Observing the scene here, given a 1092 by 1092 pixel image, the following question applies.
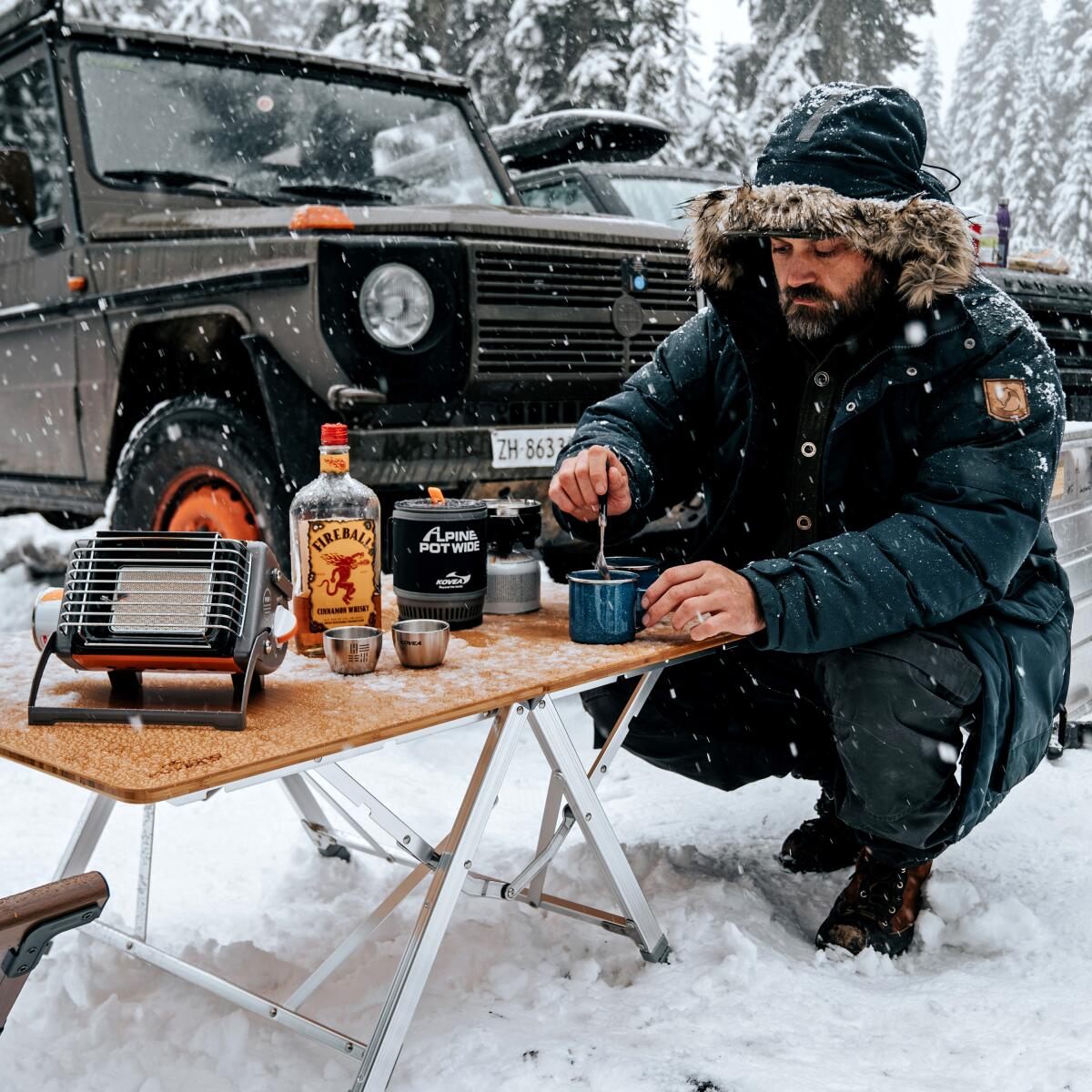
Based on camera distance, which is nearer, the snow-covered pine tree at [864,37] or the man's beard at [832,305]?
the man's beard at [832,305]

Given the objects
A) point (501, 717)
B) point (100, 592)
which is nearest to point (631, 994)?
point (501, 717)

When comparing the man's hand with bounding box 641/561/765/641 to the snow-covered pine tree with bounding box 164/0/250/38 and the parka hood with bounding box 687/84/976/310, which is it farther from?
the snow-covered pine tree with bounding box 164/0/250/38

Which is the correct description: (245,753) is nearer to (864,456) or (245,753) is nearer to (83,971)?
(83,971)

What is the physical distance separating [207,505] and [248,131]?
152 cm

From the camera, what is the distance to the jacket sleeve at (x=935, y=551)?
83.7 inches

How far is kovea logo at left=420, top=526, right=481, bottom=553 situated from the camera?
7.10 ft

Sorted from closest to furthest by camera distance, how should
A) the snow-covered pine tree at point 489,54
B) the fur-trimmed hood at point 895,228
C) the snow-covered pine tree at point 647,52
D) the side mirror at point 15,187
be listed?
1. the fur-trimmed hood at point 895,228
2. the side mirror at point 15,187
3. the snow-covered pine tree at point 647,52
4. the snow-covered pine tree at point 489,54

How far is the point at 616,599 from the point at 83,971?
121 cm

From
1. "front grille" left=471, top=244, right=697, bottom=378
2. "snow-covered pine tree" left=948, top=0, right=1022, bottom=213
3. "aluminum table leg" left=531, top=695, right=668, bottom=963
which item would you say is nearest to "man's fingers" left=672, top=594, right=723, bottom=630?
"aluminum table leg" left=531, top=695, right=668, bottom=963

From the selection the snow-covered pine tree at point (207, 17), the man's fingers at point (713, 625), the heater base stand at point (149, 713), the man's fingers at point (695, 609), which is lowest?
the man's fingers at point (713, 625)

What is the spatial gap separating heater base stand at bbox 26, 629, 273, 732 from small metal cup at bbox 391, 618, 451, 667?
267 mm

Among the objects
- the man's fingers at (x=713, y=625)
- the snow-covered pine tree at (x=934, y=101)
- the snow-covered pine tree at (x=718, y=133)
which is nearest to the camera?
the man's fingers at (x=713, y=625)

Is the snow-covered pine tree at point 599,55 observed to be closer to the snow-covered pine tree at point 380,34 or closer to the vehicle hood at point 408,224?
the snow-covered pine tree at point 380,34

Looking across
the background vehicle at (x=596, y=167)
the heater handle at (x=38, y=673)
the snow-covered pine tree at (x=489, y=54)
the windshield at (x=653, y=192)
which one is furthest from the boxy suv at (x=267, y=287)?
the snow-covered pine tree at (x=489, y=54)
